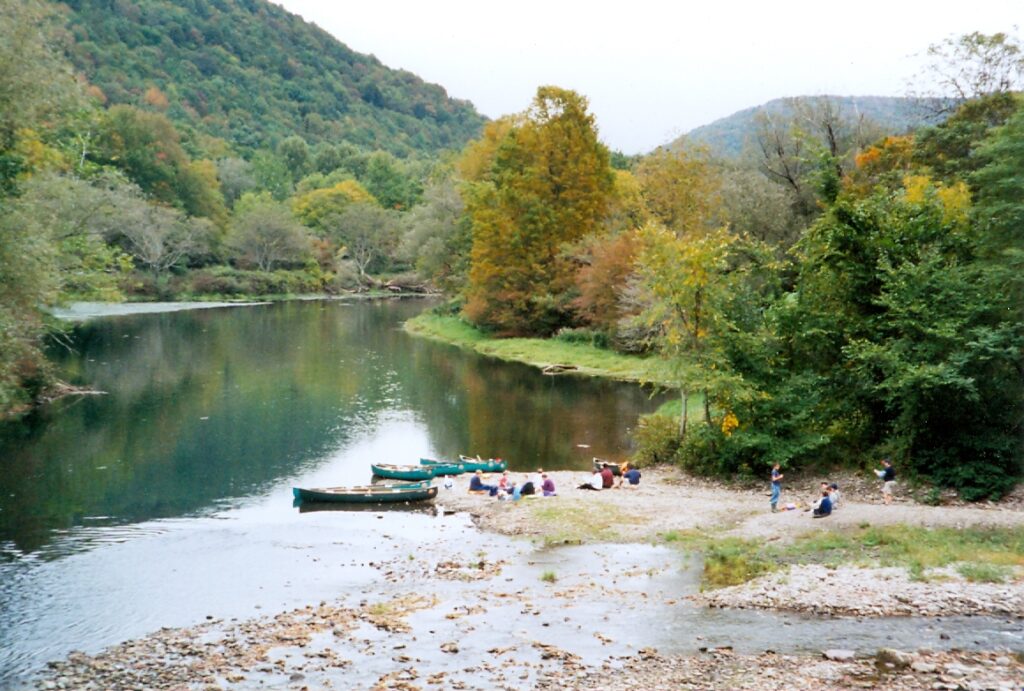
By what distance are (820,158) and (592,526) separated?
1700cm

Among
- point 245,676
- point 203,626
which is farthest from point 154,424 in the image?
point 245,676

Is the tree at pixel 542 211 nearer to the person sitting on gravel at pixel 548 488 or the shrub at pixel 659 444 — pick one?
the shrub at pixel 659 444

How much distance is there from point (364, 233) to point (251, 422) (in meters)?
101

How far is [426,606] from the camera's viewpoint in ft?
64.7

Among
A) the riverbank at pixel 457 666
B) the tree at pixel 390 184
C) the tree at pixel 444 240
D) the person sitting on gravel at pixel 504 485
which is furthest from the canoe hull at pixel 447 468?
the tree at pixel 390 184

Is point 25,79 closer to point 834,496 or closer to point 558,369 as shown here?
point 834,496

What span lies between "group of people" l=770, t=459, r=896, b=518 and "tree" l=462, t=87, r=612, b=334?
43.1m

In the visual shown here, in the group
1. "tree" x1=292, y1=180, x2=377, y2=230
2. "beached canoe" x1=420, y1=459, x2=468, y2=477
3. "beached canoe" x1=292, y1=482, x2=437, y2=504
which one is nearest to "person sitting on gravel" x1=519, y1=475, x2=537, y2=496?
"beached canoe" x1=292, y1=482, x2=437, y2=504

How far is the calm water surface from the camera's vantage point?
71.4 feet

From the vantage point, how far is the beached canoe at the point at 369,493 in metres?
30.8

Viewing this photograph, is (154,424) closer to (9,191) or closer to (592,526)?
(9,191)

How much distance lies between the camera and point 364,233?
14075 centimetres

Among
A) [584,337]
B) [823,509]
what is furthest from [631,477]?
[584,337]

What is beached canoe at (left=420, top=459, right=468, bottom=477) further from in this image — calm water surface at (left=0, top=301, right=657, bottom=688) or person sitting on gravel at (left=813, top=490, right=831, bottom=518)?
person sitting on gravel at (left=813, top=490, right=831, bottom=518)
